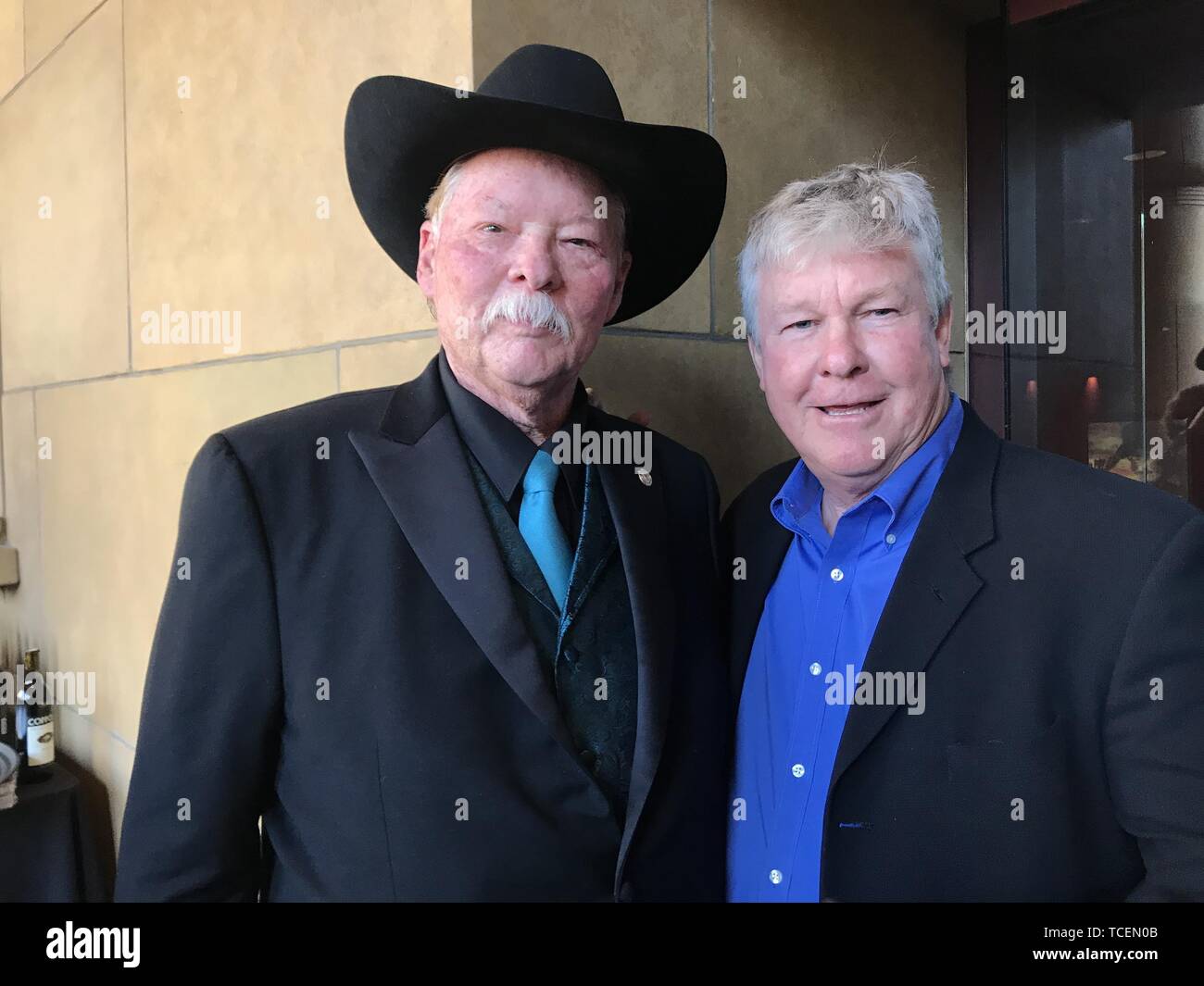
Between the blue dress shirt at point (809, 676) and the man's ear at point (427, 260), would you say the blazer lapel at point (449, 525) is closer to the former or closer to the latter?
the man's ear at point (427, 260)

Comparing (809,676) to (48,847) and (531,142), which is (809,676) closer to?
(531,142)

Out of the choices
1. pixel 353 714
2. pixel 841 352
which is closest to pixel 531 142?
pixel 841 352

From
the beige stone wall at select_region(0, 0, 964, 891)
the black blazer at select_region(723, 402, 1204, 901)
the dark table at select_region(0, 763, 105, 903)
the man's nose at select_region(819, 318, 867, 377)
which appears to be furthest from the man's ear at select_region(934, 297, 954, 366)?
the dark table at select_region(0, 763, 105, 903)

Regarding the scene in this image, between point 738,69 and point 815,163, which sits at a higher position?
point 738,69

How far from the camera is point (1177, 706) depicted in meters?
1.12

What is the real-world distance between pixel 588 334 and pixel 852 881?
2.75 feet

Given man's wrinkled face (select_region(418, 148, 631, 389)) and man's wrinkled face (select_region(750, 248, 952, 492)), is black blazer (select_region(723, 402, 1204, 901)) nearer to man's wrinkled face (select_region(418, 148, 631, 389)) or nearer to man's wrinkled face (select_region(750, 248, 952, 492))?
man's wrinkled face (select_region(750, 248, 952, 492))

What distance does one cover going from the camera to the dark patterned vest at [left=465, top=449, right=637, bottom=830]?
1216mm

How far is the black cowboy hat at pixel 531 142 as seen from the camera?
1259 mm

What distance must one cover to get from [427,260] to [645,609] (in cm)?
61

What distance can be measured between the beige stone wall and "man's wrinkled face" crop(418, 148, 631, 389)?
0.39 metres

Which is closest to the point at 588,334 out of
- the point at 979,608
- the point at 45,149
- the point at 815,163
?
the point at 979,608

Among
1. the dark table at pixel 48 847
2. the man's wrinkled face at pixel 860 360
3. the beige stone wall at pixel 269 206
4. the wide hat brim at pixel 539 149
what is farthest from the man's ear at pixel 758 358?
the dark table at pixel 48 847
